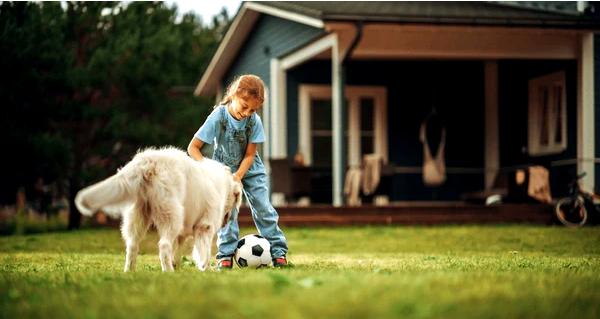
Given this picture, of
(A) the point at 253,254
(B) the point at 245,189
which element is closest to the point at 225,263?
(A) the point at 253,254

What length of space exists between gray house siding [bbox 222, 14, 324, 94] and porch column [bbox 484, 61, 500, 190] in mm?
3840

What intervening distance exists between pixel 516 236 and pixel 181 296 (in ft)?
29.5

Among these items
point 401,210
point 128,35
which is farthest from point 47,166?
A: point 401,210

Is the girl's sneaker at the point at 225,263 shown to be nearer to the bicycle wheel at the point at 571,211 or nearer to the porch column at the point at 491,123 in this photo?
the bicycle wheel at the point at 571,211

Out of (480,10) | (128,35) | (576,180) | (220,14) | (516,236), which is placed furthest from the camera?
(220,14)

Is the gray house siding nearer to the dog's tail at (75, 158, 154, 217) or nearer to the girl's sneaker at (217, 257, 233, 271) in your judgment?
the girl's sneaker at (217, 257, 233, 271)

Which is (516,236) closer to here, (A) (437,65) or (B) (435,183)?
(B) (435,183)

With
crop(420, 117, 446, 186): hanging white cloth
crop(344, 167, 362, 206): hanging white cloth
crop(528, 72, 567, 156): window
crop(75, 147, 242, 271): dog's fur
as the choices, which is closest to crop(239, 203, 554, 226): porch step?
crop(344, 167, 362, 206): hanging white cloth

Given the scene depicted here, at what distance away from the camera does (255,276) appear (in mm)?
6461

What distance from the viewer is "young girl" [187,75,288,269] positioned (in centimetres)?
817

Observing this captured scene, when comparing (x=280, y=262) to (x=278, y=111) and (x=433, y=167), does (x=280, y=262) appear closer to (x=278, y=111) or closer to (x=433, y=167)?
(x=278, y=111)

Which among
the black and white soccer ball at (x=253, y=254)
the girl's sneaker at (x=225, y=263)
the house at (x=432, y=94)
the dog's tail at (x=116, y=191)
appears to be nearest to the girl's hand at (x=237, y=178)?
the black and white soccer ball at (x=253, y=254)

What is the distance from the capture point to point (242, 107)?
8.27 m

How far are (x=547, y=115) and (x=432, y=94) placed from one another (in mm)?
2375
